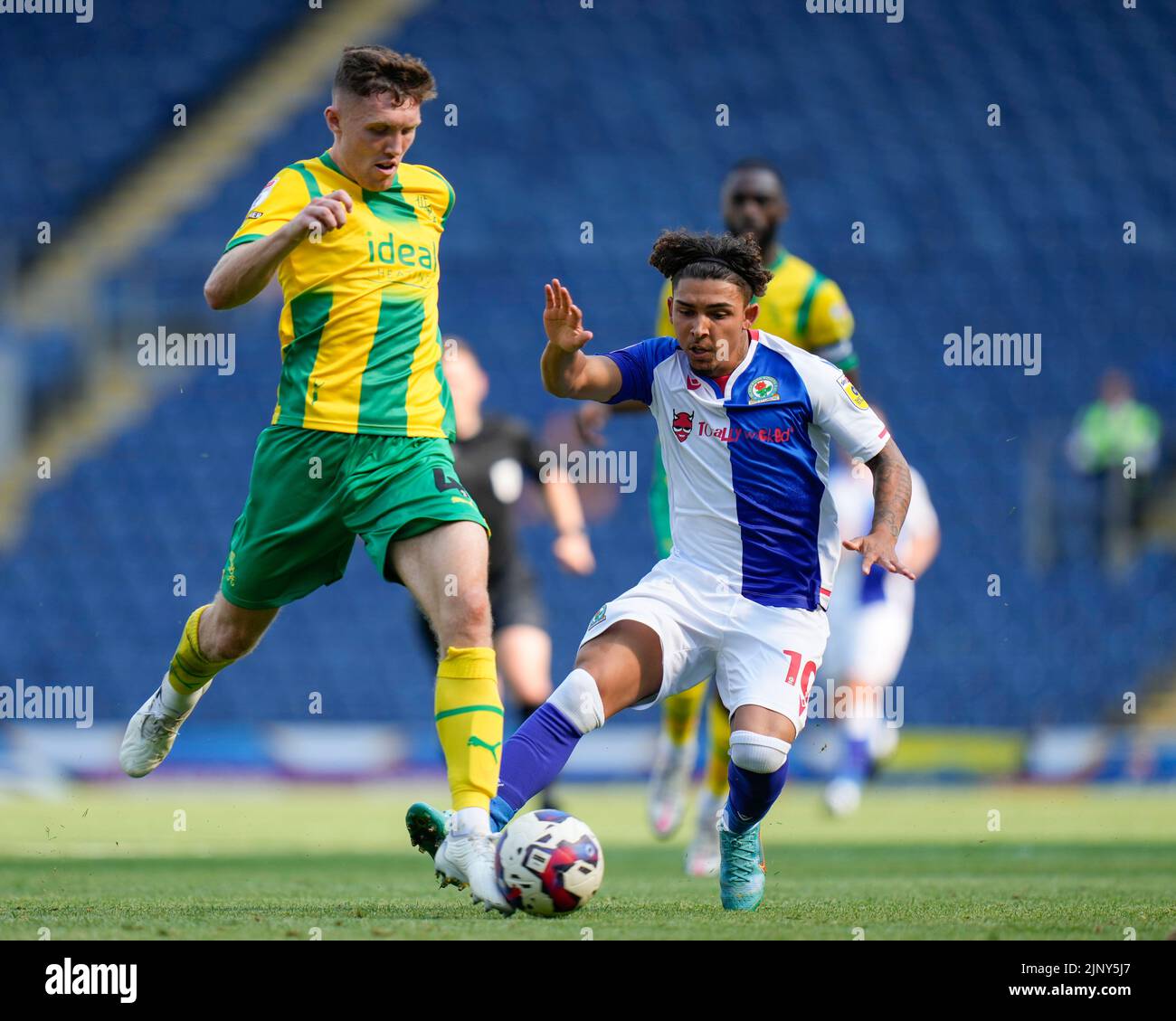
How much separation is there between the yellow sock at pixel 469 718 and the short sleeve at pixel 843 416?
3.89 ft

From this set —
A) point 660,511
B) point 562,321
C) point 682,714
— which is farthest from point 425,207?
point 682,714

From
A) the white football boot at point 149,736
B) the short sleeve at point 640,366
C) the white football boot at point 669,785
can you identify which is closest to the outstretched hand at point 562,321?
the short sleeve at point 640,366

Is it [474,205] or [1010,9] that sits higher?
[1010,9]

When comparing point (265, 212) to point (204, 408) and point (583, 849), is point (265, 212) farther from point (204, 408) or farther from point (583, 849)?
point (204, 408)

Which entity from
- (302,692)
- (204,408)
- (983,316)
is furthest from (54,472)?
(983,316)

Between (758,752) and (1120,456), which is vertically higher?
(1120,456)

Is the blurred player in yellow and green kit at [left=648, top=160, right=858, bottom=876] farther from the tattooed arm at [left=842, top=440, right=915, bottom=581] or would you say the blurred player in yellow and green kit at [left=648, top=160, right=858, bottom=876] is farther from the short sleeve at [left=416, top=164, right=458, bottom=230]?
the tattooed arm at [left=842, top=440, right=915, bottom=581]

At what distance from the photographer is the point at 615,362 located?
4.91 meters

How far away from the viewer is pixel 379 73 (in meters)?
4.80

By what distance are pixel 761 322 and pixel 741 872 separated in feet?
8.54

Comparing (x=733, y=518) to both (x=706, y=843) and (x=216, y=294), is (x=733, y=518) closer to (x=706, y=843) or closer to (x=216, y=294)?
(x=216, y=294)
